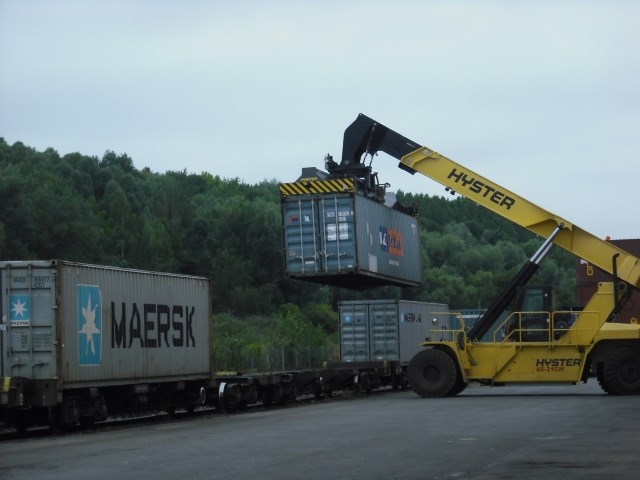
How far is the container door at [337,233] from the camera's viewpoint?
31375mm

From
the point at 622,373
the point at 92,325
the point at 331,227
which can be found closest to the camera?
the point at 92,325

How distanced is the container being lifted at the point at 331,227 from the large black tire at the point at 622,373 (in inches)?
276

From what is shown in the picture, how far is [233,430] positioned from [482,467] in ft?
26.0

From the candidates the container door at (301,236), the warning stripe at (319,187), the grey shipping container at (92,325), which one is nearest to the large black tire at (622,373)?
the container door at (301,236)

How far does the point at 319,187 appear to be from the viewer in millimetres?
31812

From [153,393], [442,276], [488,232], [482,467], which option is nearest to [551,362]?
[153,393]

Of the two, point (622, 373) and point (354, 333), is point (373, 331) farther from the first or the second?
point (622, 373)

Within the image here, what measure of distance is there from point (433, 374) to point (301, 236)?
524cm

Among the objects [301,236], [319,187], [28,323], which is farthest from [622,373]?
[28,323]

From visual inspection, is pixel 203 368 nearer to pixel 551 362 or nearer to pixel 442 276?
pixel 551 362

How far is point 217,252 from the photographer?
263 ft

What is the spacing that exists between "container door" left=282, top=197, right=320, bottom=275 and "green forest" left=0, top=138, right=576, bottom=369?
32.3ft

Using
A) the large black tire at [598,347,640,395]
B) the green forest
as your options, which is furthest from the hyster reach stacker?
the green forest

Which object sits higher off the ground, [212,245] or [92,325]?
[212,245]
